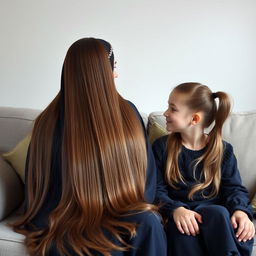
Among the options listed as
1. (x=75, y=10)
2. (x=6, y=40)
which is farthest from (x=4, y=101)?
(x=75, y=10)

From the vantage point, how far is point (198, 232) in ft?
4.33

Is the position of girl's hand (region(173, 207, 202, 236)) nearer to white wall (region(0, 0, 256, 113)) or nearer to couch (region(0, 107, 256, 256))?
couch (region(0, 107, 256, 256))

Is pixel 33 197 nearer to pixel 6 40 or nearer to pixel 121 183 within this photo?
pixel 121 183

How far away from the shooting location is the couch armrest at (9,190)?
1.48 m

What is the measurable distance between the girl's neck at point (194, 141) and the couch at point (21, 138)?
16cm

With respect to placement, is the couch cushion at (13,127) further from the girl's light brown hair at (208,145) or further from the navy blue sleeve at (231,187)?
the navy blue sleeve at (231,187)

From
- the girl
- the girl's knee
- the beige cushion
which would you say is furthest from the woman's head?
the beige cushion

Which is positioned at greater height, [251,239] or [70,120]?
[70,120]

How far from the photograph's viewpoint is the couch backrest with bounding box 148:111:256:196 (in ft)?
5.44

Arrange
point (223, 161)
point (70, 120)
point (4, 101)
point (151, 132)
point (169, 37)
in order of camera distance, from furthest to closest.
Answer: point (4, 101) < point (169, 37) < point (151, 132) < point (223, 161) < point (70, 120)

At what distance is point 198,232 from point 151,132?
578 millimetres

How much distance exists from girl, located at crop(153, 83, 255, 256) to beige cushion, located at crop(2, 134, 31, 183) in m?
0.62

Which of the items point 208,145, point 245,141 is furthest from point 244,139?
point 208,145

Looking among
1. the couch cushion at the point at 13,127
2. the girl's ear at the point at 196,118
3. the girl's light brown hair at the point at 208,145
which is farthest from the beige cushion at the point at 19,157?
the girl's ear at the point at 196,118
